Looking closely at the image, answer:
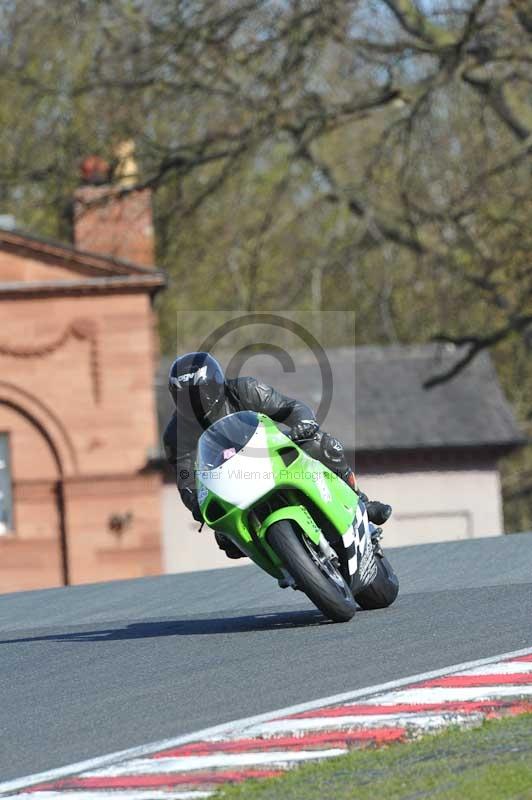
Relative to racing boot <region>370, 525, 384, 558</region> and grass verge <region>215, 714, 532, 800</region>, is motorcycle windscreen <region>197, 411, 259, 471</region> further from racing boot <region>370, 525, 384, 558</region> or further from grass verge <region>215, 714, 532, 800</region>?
grass verge <region>215, 714, 532, 800</region>

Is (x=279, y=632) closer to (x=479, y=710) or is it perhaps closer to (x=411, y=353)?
(x=479, y=710)

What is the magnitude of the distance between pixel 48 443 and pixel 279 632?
30.9m

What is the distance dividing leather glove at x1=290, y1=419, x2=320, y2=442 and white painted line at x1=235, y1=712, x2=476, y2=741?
280cm

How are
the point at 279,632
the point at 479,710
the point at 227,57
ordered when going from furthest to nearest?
the point at 227,57, the point at 279,632, the point at 479,710

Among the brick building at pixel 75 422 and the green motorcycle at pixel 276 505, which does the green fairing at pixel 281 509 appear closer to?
the green motorcycle at pixel 276 505

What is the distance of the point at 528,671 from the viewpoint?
7289mm

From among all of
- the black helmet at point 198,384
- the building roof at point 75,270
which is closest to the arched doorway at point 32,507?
the building roof at point 75,270

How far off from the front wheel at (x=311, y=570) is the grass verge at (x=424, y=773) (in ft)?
8.48

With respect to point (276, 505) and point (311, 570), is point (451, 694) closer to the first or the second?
point (311, 570)

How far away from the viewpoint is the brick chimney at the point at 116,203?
27.0 metres

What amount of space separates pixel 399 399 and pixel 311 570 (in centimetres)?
3607

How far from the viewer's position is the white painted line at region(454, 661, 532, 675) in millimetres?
7301

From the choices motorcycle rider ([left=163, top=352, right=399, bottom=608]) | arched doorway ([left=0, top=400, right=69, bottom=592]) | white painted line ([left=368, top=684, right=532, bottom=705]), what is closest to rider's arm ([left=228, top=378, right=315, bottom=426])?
motorcycle rider ([left=163, top=352, right=399, bottom=608])

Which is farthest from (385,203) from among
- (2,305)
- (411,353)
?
(411,353)
